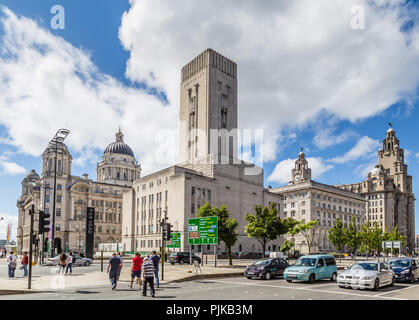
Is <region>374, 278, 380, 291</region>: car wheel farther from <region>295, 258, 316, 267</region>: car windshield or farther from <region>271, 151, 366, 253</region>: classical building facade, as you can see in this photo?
<region>271, 151, 366, 253</region>: classical building facade

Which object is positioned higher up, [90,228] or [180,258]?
[90,228]

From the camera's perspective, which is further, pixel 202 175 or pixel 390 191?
pixel 390 191

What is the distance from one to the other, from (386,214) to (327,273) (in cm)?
13055

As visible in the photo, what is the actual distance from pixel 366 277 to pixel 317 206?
290 feet

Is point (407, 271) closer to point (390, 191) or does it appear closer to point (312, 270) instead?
point (312, 270)

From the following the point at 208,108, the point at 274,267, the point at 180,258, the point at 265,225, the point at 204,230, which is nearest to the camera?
the point at 274,267

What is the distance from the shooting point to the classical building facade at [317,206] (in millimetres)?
101062

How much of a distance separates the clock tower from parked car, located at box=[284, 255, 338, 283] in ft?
353

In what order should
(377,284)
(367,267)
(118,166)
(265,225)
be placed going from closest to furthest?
(377,284)
(367,267)
(265,225)
(118,166)

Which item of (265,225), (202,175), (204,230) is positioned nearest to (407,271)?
(204,230)

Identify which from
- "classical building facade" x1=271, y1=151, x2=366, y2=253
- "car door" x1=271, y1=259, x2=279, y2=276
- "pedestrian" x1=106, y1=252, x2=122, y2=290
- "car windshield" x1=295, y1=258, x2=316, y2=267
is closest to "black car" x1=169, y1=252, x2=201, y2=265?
"car door" x1=271, y1=259, x2=279, y2=276

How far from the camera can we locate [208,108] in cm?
8181

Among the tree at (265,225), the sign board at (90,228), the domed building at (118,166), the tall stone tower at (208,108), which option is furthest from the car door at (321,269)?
the domed building at (118,166)
